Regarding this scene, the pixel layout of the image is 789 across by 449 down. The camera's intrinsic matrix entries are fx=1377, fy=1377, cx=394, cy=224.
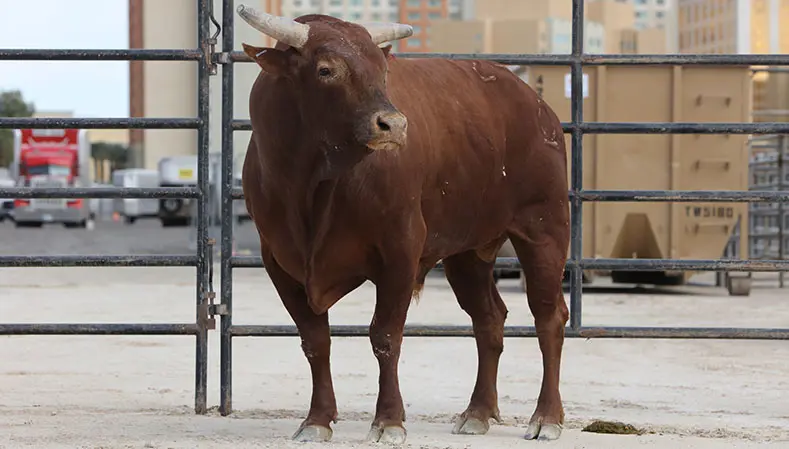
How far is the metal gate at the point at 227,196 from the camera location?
6262 mm

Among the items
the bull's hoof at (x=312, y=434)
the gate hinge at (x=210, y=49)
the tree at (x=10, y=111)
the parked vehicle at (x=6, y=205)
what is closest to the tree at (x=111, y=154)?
the tree at (x=10, y=111)

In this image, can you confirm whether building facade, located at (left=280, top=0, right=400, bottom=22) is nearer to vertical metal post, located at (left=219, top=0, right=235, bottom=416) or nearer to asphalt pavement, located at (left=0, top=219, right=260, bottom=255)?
asphalt pavement, located at (left=0, top=219, right=260, bottom=255)

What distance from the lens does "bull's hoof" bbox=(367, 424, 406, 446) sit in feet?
16.8

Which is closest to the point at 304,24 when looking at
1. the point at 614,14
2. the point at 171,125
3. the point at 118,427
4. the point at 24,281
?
the point at 171,125

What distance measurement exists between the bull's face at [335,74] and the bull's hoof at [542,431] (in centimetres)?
140

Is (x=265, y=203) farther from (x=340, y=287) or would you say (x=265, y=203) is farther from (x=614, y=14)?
(x=614, y=14)

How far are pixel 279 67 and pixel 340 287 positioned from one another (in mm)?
865

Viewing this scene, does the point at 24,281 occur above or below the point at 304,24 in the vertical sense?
below

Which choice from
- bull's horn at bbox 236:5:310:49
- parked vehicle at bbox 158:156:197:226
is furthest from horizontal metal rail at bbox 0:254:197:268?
parked vehicle at bbox 158:156:197:226

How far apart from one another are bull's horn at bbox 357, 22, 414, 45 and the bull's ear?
36 centimetres

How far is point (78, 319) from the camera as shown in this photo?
11.4 m

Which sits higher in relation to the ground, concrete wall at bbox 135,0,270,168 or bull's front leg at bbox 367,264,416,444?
concrete wall at bbox 135,0,270,168

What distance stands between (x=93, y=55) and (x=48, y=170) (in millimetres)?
30790

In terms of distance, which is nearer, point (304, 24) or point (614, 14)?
point (304, 24)
